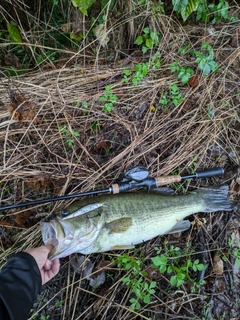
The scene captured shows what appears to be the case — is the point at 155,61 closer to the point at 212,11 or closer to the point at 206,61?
the point at 206,61

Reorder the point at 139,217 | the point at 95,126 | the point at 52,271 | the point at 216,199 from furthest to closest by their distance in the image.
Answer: the point at 95,126, the point at 216,199, the point at 139,217, the point at 52,271

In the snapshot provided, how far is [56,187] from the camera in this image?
3.15m

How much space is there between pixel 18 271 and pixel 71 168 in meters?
1.32

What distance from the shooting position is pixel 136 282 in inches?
115

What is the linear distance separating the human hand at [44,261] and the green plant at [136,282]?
687 mm

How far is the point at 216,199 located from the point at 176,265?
792 mm

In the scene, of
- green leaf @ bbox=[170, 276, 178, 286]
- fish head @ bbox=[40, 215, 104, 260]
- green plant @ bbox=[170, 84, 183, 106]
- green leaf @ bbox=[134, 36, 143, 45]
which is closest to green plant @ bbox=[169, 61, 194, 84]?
green plant @ bbox=[170, 84, 183, 106]

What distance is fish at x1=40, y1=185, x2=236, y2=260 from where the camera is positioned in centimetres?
249

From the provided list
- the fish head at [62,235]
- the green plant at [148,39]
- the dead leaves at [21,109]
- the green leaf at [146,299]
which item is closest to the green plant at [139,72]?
the green plant at [148,39]

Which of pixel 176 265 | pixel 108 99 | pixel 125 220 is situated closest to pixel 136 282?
pixel 176 265

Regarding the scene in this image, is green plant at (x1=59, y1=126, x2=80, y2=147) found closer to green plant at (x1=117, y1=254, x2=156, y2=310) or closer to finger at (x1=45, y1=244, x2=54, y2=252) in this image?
finger at (x1=45, y1=244, x2=54, y2=252)

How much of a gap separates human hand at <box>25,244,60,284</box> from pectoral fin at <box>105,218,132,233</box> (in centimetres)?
56

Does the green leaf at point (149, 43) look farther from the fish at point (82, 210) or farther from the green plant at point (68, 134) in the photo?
the fish at point (82, 210)

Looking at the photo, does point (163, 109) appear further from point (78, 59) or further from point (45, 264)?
point (45, 264)
